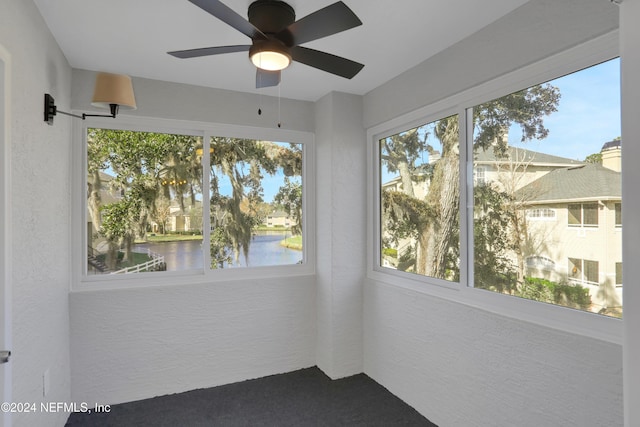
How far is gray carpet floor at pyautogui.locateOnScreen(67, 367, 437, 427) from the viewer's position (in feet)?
8.27

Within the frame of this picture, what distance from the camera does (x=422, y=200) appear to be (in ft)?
9.17

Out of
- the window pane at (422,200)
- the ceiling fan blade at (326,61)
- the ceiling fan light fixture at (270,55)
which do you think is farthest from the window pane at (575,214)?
the ceiling fan light fixture at (270,55)

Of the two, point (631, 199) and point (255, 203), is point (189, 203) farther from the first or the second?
point (631, 199)

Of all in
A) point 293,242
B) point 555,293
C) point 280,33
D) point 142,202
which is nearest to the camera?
point 280,33

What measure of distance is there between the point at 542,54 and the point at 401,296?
1827mm

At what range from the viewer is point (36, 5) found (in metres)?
1.88

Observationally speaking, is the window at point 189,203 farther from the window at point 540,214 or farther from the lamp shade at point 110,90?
the window at point 540,214

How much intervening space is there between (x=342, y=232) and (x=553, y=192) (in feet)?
5.58

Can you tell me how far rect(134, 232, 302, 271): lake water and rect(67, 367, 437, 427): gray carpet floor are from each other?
102 centimetres

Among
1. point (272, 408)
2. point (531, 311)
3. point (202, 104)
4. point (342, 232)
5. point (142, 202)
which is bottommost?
point (272, 408)

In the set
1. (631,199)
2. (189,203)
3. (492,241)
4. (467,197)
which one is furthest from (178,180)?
(631,199)

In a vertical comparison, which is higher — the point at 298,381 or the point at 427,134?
the point at 427,134

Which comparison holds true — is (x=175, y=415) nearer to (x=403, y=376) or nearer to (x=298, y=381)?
(x=298, y=381)

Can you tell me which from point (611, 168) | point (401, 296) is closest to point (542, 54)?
point (611, 168)
